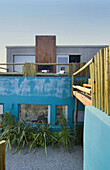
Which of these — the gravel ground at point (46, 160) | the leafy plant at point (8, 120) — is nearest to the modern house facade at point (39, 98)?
the leafy plant at point (8, 120)

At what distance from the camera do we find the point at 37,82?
17.9 feet

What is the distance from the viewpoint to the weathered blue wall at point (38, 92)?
538 cm

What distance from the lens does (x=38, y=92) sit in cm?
544

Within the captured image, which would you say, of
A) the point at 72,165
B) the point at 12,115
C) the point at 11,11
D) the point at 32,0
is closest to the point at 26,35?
the point at 11,11

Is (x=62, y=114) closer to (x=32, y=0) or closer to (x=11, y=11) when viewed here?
(x=32, y=0)

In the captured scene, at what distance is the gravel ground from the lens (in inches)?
148

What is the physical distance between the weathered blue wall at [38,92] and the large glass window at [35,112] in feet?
0.80

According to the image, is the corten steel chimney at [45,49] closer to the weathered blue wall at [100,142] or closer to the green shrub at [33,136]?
the green shrub at [33,136]

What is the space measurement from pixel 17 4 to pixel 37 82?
1007 cm

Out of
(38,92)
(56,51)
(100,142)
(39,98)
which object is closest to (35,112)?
(39,98)

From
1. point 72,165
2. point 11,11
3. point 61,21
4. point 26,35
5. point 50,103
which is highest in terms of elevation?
point 11,11

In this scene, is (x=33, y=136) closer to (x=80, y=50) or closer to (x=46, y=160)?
(x=46, y=160)

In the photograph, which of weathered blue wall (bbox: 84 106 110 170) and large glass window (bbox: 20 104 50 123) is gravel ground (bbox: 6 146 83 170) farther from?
weathered blue wall (bbox: 84 106 110 170)

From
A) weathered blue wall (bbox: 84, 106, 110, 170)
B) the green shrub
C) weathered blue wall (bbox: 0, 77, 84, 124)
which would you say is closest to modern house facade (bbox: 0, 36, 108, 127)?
weathered blue wall (bbox: 0, 77, 84, 124)
